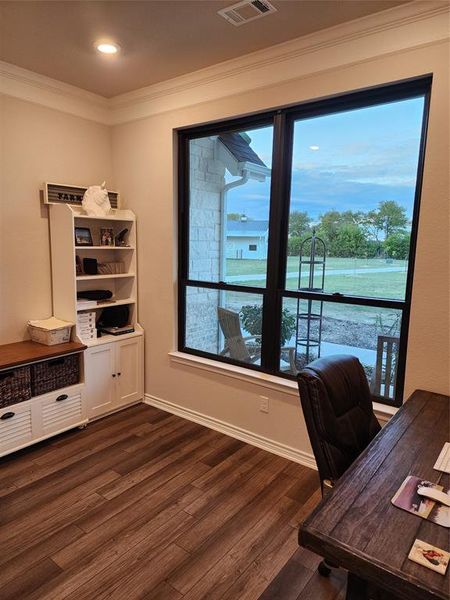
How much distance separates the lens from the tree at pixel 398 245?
7.57 feet

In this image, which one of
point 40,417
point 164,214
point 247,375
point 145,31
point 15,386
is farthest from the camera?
point 164,214

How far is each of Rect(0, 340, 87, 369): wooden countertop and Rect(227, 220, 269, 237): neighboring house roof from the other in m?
1.52

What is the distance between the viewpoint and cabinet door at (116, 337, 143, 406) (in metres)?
3.47

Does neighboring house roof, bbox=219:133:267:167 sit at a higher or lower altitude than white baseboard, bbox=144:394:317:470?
higher

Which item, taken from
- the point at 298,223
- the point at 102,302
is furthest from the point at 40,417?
the point at 298,223

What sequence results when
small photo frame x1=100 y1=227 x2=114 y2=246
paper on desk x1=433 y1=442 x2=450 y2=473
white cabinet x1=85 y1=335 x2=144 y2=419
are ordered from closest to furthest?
paper on desk x1=433 y1=442 x2=450 y2=473
white cabinet x1=85 y1=335 x2=144 y2=419
small photo frame x1=100 y1=227 x2=114 y2=246

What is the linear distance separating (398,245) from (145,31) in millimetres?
2000

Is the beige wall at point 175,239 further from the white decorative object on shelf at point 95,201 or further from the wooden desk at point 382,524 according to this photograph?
the wooden desk at point 382,524

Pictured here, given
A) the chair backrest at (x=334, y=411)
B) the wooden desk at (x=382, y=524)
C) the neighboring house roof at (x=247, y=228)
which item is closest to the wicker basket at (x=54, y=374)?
the neighboring house roof at (x=247, y=228)

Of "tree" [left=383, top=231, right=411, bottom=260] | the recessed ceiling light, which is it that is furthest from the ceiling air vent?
"tree" [left=383, top=231, right=411, bottom=260]

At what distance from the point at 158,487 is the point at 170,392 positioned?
1.14 m

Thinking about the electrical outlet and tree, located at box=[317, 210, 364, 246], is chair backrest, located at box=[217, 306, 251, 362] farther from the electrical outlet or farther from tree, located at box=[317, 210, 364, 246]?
tree, located at box=[317, 210, 364, 246]

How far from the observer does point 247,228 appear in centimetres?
302

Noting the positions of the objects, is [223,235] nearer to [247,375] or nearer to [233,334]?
[233,334]
